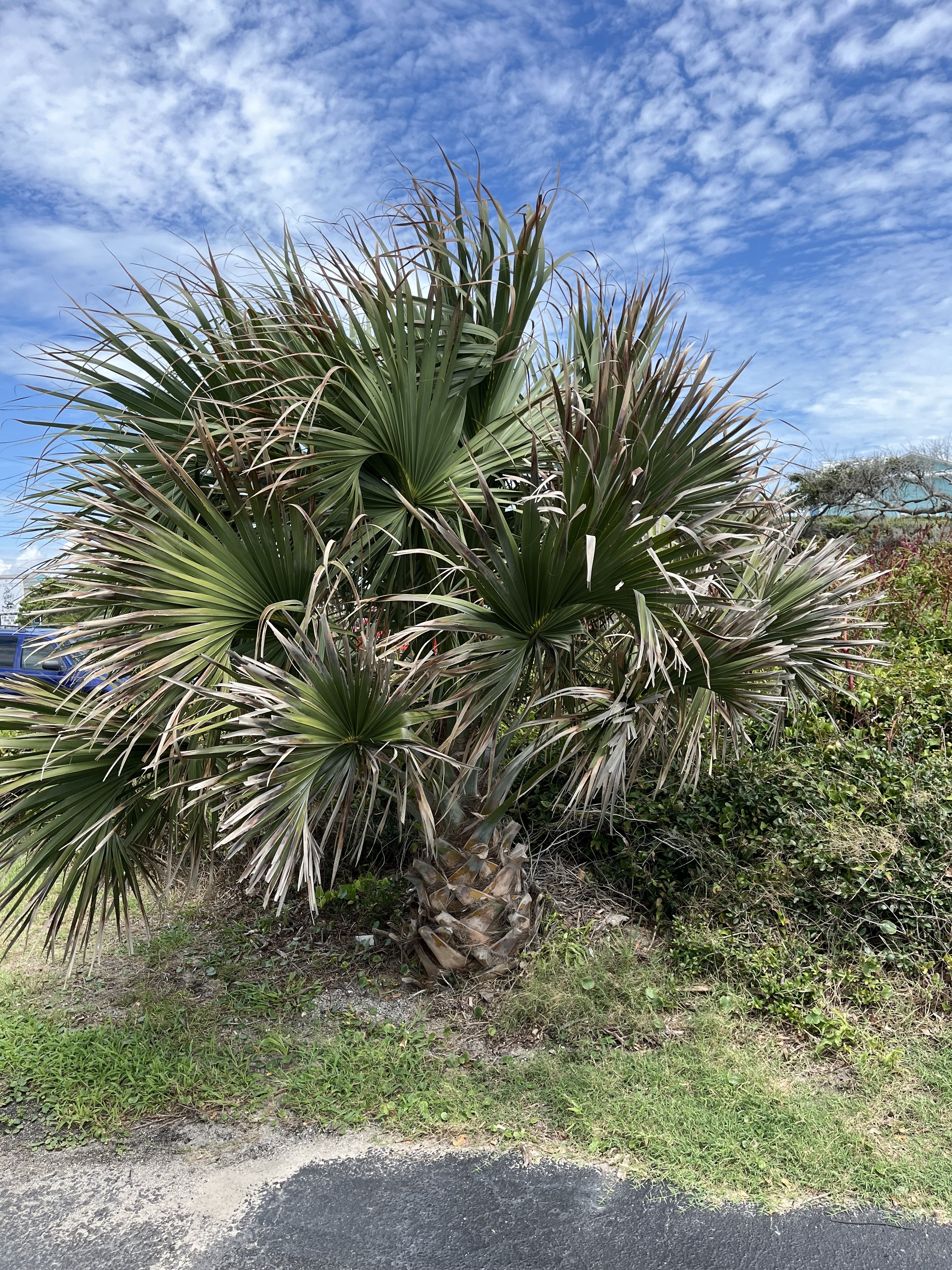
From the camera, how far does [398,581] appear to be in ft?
14.4

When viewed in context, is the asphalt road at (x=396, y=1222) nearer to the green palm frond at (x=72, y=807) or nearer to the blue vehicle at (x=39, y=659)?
the green palm frond at (x=72, y=807)

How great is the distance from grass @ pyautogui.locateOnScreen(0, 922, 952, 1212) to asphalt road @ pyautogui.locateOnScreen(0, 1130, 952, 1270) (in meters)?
0.17

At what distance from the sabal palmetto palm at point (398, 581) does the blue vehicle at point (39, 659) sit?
0.17 meters

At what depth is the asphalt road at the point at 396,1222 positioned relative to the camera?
3.09 meters

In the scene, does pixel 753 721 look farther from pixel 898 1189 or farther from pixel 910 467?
pixel 910 467

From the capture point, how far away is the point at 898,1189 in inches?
135

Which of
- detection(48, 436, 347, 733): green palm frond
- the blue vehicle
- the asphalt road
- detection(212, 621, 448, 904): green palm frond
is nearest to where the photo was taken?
the asphalt road

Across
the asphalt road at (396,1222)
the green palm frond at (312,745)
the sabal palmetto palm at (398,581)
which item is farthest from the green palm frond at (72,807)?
the asphalt road at (396,1222)

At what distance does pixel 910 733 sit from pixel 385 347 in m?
4.38

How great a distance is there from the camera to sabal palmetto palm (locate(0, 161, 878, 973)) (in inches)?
137

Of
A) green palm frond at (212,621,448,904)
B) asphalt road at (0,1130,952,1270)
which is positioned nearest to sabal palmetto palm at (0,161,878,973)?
green palm frond at (212,621,448,904)

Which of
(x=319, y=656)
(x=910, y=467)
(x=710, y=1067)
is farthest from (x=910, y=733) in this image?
(x=910, y=467)

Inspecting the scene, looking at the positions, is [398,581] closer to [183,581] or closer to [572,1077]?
[183,581]

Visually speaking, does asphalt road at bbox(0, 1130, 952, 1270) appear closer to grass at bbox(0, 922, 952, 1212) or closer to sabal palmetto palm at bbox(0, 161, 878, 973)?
grass at bbox(0, 922, 952, 1212)
